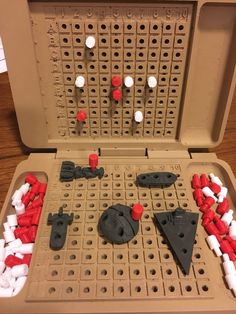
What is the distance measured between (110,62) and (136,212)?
26 cm

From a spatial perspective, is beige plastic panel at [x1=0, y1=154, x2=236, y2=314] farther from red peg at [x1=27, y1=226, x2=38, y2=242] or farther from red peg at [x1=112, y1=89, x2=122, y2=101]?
red peg at [x1=112, y1=89, x2=122, y2=101]

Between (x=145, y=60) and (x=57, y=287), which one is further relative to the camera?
(x=145, y=60)

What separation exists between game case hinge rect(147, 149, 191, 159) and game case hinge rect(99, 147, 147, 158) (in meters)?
0.02

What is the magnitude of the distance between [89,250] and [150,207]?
0.41ft

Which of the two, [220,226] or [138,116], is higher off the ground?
[138,116]

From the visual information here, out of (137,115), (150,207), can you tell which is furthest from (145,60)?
(150,207)

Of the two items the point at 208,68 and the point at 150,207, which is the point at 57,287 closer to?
the point at 150,207

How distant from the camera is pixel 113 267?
0.45 metres

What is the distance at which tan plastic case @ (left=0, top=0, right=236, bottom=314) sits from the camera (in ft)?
1.41

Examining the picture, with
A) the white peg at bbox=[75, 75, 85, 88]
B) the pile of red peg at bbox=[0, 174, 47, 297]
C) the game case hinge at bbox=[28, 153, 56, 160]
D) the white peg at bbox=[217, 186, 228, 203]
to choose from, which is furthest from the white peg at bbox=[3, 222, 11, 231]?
the white peg at bbox=[217, 186, 228, 203]

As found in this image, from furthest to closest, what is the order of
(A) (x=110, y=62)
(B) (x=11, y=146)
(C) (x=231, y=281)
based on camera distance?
(B) (x=11, y=146) < (A) (x=110, y=62) < (C) (x=231, y=281)

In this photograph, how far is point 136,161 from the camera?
62 centimetres

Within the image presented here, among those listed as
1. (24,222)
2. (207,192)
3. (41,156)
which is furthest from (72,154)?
(207,192)

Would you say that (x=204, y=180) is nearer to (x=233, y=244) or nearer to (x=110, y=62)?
(x=233, y=244)
